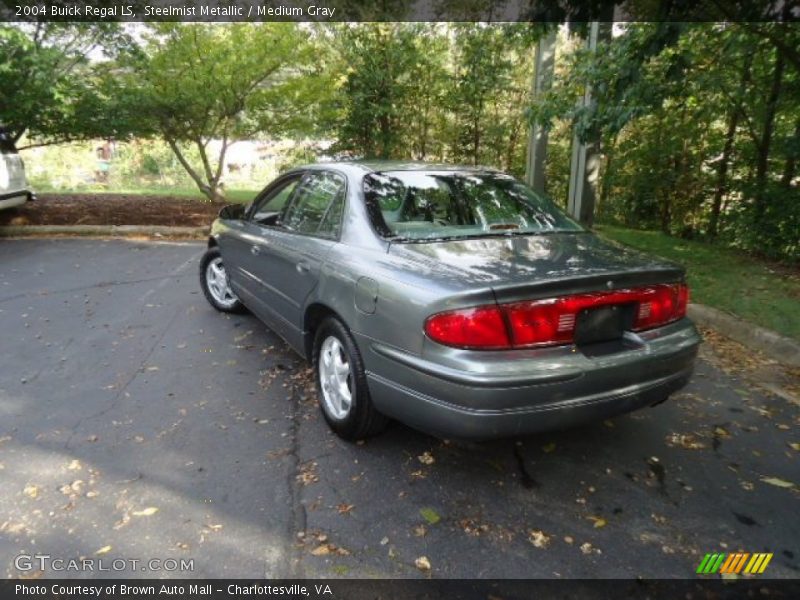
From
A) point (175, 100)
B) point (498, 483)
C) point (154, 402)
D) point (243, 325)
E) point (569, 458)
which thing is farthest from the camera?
point (175, 100)

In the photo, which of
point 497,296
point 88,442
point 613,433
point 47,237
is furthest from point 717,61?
point 47,237

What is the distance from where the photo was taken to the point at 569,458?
3.00 m

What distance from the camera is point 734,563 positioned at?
88.6 inches

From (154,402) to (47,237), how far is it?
7.67m

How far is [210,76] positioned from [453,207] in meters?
7.79

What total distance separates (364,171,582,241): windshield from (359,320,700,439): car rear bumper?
859 mm

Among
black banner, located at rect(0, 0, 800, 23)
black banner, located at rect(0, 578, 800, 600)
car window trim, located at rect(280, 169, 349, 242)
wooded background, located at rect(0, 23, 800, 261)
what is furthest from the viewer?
wooded background, located at rect(0, 23, 800, 261)

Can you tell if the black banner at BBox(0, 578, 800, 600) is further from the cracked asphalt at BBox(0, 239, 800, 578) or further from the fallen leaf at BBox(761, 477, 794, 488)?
the fallen leaf at BBox(761, 477, 794, 488)

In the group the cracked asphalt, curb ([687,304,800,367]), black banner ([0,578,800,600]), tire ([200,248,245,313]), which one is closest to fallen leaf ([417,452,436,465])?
the cracked asphalt

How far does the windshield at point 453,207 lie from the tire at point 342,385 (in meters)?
0.67

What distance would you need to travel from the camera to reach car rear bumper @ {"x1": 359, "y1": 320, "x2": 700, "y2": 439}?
91.2 inches

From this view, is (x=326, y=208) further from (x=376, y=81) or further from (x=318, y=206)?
(x=376, y=81)

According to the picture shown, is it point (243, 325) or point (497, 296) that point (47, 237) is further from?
point (497, 296)

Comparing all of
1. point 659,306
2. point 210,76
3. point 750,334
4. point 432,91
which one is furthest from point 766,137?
point 210,76
